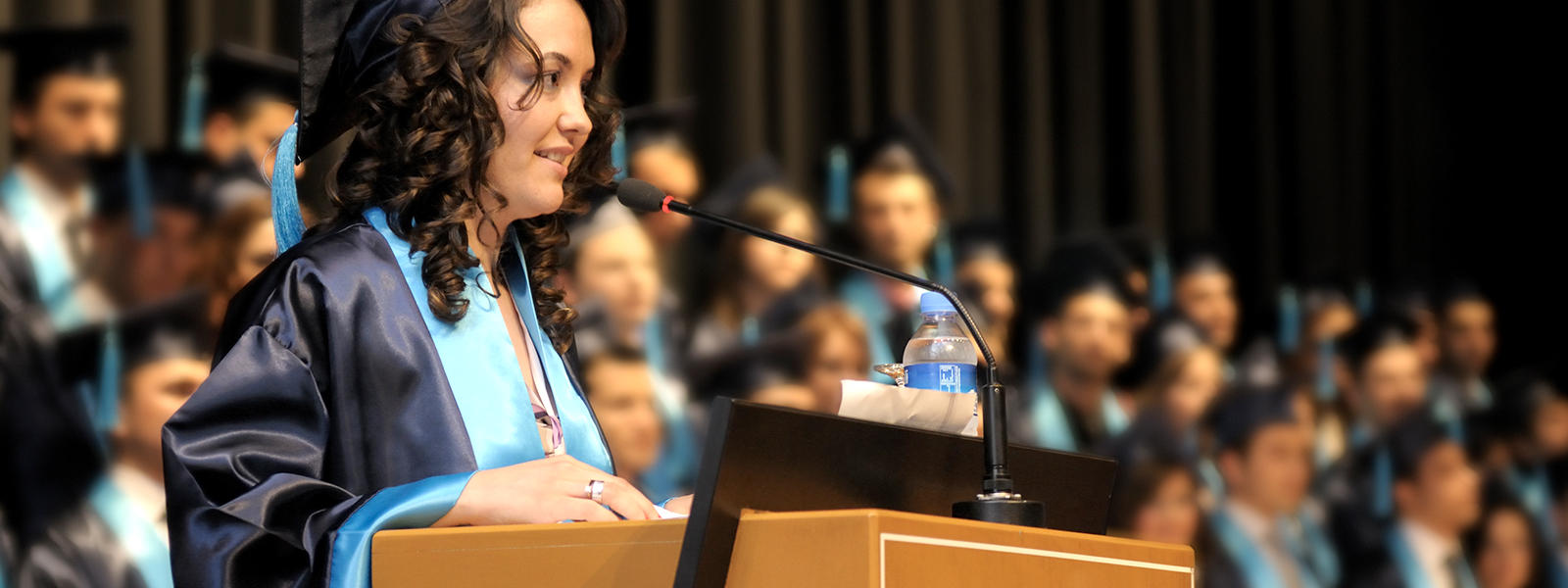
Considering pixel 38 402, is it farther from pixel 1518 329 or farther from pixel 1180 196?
pixel 1518 329

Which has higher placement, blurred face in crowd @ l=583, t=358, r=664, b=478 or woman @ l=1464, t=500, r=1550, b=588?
blurred face in crowd @ l=583, t=358, r=664, b=478

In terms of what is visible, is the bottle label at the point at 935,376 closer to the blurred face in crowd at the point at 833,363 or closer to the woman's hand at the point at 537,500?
the woman's hand at the point at 537,500

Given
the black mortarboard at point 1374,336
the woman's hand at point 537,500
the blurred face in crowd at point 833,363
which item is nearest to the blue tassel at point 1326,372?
the black mortarboard at point 1374,336

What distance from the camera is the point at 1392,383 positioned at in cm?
610

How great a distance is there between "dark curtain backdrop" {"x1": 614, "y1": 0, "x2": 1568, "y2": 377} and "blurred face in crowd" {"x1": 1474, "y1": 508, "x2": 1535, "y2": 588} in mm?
768

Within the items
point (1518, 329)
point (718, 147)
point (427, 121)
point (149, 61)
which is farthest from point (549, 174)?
point (1518, 329)

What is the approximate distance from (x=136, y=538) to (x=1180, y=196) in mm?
4223

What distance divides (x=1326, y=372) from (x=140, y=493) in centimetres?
435

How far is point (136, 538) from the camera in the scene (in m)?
3.11

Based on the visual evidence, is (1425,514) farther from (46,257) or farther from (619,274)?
(46,257)

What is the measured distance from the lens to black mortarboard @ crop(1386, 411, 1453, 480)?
232 inches

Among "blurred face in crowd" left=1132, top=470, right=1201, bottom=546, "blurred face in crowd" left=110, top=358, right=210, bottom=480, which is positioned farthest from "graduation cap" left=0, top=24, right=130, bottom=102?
"blurred face in crowd" left=1132, top=470, right=1201, bottom=546

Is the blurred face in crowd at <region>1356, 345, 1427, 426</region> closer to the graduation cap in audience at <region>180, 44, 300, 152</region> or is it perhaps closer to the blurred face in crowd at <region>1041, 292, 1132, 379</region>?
the blurred face in crowd at <region>1041, 292, 1132, 379</region>

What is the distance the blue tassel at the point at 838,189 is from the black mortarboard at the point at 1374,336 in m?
2.30
